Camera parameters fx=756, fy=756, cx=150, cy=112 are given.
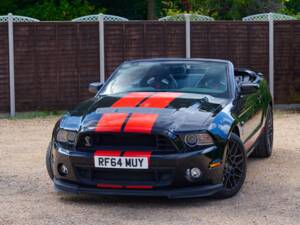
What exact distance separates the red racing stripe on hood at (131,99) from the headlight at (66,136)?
59 cm

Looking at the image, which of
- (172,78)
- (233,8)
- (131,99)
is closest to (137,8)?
(233,8)

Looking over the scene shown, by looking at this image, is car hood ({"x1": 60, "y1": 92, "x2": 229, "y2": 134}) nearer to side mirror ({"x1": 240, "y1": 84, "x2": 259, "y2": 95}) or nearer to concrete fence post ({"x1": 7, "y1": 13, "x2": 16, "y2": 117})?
side mirror ({"x1": 240, "y1": 84, "x2": 259, "y2": 95})

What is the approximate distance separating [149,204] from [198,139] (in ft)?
2.55

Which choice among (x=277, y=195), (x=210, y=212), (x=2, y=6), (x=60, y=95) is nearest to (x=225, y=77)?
(x=277, y=195)

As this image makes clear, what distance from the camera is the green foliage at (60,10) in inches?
1056

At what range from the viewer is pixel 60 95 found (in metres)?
15.7

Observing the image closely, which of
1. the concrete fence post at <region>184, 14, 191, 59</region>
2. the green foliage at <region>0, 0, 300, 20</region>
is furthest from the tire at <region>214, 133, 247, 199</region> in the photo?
the green foliage at <region>0, 0, 300, 20</region>

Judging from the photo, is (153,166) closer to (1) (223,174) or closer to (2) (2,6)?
(1) (223,174)

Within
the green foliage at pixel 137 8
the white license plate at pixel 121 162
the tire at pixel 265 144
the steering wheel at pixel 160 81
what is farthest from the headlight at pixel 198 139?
the green foliage at pixel 137 8

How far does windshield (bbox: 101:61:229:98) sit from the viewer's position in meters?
8.21

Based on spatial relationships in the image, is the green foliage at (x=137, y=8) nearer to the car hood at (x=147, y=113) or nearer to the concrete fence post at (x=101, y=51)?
the concrete fence post at (x=101, y=51)

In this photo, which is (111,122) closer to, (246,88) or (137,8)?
(246,88)

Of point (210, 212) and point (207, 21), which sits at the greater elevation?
point (207, 21)

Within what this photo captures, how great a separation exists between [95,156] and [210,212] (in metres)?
1.14
